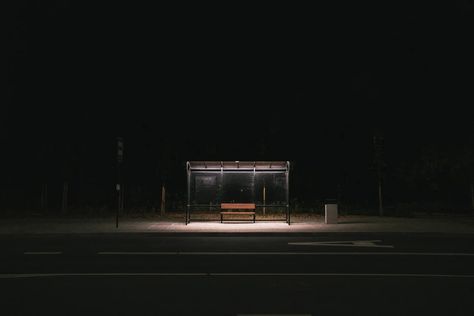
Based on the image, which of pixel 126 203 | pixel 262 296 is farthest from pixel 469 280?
pixel 126 203

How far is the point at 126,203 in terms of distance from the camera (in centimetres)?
2852

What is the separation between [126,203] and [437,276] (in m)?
22.0

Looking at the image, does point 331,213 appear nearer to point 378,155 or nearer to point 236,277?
point 378,155

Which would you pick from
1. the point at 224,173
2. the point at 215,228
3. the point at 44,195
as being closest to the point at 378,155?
the point at 224,173

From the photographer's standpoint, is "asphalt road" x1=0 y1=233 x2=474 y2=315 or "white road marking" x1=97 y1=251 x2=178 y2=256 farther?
"white road marking" x1=97 y1=251 x2=178 y2=256

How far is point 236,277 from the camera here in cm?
841

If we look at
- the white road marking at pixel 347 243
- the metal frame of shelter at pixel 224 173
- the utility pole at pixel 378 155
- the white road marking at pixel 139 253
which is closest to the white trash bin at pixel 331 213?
the metal frame of shelter at pixel 224 173

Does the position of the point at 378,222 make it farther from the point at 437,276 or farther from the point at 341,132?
the point at 341,132

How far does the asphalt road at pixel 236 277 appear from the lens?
641cm

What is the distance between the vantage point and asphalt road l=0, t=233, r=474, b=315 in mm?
6406

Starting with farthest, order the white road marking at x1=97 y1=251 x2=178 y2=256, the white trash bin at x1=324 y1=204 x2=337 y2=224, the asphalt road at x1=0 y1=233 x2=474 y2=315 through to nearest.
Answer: the white trash bin at x1=324 y1=204 x2=337 y2=224
the white road marking at x1=97 y1=251 x2=178 y2=256
the asphalt road at x1=0 y1=233 x2=474 y2=315

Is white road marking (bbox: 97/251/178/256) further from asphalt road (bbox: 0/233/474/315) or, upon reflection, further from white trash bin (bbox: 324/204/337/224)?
white trash bin (bbox: 324/204/337/224)

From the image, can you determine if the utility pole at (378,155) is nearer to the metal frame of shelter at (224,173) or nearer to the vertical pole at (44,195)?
the metal frame of shelter at (224,173)

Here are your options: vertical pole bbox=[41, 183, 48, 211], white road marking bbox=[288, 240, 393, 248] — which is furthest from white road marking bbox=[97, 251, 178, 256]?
vertical pole bbox=[41, 183, 48, 211]
